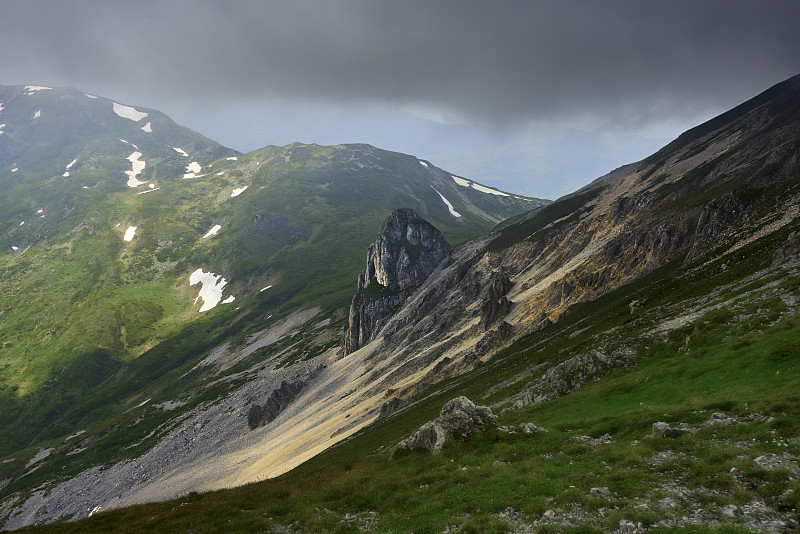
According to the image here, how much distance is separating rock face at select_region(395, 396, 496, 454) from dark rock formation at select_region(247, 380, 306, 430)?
94.3 meters

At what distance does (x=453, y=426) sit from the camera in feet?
95.5

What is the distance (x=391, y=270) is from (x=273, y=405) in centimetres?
7624

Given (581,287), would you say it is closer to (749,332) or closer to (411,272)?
(749,332)

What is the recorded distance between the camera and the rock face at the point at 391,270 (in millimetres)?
154750

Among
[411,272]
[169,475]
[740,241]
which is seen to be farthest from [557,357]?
[411,272]

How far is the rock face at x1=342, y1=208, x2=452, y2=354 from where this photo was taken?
Result: 15475 centimetres

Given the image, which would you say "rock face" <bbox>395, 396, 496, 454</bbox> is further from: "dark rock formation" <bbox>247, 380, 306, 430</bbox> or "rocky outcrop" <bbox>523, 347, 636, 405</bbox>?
"dark rock formation" <bbox>247, 380, 306, 430</bbox>

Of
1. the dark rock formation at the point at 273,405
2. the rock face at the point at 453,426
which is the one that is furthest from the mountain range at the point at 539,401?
the dark rock formation at the point at 273,405

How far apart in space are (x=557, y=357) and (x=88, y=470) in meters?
141

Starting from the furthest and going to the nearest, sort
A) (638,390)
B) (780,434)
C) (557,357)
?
(557,357), (638,390), (780,434)

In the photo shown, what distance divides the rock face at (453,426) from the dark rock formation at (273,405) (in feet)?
309

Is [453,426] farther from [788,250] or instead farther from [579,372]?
[788,250]

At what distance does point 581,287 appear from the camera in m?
80.9

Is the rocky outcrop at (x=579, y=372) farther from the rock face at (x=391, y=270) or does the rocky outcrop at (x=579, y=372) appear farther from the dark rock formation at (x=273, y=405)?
the rock face at (x=391, y=270)
